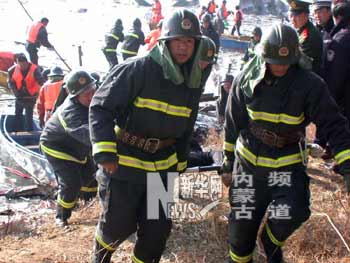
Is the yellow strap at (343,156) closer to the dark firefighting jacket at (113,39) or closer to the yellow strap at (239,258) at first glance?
the yellow strap at (239,258)

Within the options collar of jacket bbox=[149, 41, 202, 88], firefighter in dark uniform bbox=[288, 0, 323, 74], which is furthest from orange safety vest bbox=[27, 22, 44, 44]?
collar of jacket bbox=[149, 41, 202, 88]

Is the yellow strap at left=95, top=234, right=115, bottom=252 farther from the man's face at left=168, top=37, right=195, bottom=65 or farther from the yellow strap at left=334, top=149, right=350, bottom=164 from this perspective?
the yellow strap at left=334, top=149, right=350, bottom=164

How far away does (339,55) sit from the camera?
4.84m

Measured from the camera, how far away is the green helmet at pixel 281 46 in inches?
121

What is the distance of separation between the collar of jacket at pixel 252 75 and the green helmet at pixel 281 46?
0.08 m

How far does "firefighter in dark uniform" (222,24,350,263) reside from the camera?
10.2 feet

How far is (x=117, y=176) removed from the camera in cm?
316

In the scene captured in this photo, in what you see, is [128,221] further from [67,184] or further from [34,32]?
[34,32]

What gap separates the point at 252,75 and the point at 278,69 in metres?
0.18

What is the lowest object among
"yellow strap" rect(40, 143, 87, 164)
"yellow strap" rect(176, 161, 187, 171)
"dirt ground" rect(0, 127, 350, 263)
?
"dirt ground" rect(0, 127, 350, 263)

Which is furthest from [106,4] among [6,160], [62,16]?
[6,160]

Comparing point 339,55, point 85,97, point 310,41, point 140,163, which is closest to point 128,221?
point 140,163

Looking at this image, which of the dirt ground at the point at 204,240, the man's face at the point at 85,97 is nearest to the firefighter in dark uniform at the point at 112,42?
the man's face at the point at 85,97

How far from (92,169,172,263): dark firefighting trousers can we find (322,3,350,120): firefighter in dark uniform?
2549 mm
